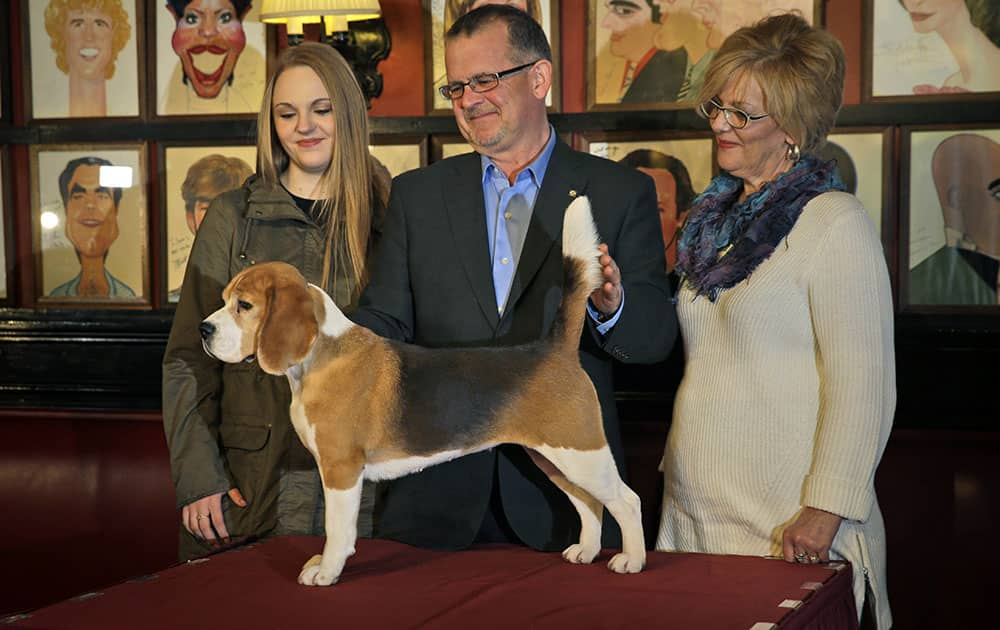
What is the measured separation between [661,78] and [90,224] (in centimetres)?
241

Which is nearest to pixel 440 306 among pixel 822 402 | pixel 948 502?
pixel 822 402

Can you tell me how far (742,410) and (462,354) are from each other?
Answer: 2.14ft

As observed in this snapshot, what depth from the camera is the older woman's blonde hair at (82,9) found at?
466cm

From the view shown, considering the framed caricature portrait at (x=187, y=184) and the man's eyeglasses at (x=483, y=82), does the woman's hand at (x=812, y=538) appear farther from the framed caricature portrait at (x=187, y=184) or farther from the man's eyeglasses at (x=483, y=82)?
the framed caricature portrait at (x=187, y=184)

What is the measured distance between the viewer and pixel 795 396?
89.5 inches

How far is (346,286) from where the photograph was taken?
263cm

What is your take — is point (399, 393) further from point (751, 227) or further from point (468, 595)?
point (751, 227)

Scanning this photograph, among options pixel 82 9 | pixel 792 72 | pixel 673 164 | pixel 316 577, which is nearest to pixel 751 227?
pixel 792 72

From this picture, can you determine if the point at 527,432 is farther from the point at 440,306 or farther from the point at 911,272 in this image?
the point at 911,272

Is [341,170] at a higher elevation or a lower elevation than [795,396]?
higher

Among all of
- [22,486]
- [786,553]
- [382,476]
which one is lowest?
[22,486]

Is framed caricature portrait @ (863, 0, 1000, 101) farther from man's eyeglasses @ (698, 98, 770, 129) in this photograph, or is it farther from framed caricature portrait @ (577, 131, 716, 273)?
man's eyeglasses @ (698, 98, 770, 129)

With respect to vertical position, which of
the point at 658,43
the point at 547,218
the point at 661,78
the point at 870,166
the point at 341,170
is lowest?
the point at 547,218

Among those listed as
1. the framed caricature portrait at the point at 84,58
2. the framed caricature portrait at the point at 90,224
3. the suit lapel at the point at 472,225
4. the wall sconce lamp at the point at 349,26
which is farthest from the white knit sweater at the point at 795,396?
the framed caricature portrait at the point at 84,58
